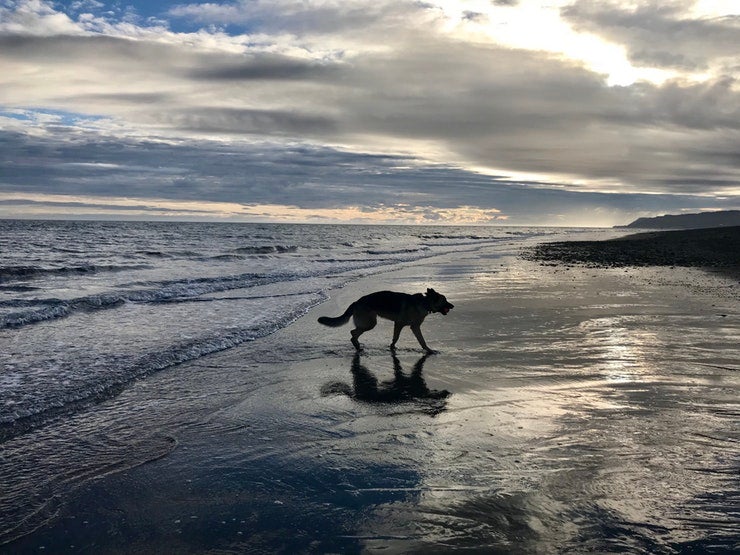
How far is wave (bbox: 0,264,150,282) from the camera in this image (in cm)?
2394

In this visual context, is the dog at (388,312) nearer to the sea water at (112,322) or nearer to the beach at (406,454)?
the beach at (406,454)

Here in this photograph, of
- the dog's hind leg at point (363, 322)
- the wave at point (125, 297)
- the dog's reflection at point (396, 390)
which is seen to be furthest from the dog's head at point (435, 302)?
the wave at point (125, 297)

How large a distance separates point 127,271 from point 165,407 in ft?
71.8

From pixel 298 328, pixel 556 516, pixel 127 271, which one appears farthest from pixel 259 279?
pixel 556 516

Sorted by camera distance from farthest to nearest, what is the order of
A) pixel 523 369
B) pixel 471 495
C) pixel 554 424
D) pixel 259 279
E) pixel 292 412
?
pixel 259 279 < pixel 523 369 < pixel 292 412 < pixel 554 424 < pixel 471 495

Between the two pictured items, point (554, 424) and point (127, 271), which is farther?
point (127, 271)

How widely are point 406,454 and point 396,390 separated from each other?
7.33ft

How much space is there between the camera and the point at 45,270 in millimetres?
25703

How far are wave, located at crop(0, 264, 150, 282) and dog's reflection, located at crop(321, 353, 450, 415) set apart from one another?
20880mm

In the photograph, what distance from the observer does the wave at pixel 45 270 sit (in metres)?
23.9

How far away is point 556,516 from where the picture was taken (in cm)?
379

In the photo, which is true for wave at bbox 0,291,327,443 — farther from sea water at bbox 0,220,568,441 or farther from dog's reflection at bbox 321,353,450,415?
dog's reflection at bbox 321,353,450,415

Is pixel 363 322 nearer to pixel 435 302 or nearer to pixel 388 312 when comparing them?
pixel 388 312

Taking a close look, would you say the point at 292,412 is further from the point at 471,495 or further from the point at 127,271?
the point at 127,271
